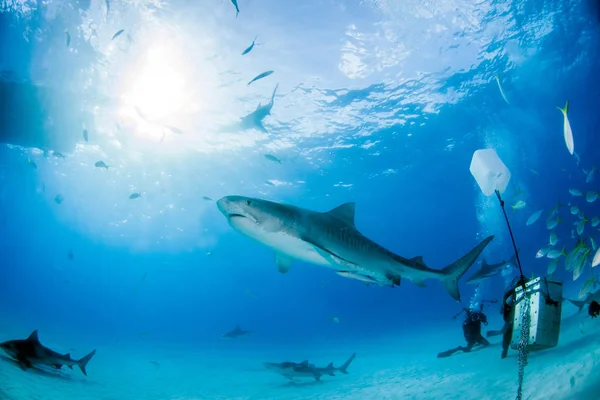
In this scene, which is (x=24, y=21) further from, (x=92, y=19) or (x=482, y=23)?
(x=482, y=23)

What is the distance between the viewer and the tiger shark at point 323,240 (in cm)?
389

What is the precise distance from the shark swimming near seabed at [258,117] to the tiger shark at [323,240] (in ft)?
30.6

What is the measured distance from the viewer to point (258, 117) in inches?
595

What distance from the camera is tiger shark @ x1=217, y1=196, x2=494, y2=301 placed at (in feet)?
12.8

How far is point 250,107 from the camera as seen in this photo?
17.4 m

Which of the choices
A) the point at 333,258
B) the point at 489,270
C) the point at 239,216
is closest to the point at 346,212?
the point at 333,258

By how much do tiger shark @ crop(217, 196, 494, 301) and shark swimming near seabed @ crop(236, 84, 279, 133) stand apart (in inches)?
367

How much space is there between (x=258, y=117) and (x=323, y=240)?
12.0m

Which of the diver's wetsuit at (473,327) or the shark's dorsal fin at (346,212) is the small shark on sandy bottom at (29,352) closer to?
the shark's dorsal fin at (346,212)

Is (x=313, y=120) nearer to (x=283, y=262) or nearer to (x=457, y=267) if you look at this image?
(x=283, y=262)

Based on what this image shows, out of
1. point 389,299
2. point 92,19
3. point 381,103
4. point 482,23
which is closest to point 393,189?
point 381,103

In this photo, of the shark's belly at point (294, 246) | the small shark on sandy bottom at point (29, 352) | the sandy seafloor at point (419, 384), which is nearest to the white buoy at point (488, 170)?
the shark's belly at point (294, 246)

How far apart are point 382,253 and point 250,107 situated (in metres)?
14.7

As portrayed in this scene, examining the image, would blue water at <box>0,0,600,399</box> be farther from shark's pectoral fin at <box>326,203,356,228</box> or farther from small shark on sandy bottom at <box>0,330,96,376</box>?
shark's pectoral fin at <box>326,203,356,228</box>
